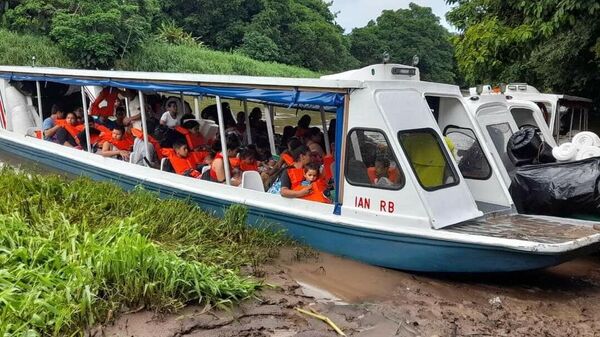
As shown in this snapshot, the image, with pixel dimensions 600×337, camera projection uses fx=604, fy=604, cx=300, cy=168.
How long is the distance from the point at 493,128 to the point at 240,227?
3.55 m

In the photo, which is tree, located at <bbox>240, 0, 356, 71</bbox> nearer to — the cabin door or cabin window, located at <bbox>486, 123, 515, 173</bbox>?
cabin window, located at <bbox>486, 123, 515, 173</bbox>

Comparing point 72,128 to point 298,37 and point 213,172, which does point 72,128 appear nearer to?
point 213,172

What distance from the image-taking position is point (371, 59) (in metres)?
67.9

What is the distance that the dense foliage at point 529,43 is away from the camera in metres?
8.83

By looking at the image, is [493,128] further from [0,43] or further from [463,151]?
[0,43]

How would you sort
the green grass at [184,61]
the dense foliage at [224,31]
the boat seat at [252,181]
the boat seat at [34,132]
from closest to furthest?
the boat seat at [252,181] → the boat seat at [34,132] → the dense foliage at [224,31] → the green grass at [184,61]

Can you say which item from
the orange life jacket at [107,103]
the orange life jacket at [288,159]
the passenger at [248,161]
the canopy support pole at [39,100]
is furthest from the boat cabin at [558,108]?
the canopy support pole at [39,100]

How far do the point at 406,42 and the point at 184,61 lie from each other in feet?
126

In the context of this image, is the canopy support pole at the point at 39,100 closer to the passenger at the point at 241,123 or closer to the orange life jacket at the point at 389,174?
the passenger at the point at 241,123

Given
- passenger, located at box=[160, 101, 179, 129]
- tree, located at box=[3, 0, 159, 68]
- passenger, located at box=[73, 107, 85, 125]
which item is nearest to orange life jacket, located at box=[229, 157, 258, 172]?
passenger, located at box=[160, 101, 179, 129]

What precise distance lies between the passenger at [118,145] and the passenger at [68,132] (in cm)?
102

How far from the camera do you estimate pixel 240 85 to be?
21.7ft

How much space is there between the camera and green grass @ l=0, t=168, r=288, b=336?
13.0 ft

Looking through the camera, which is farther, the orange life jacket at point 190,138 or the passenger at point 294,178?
the orange life jacket at point 190,138
